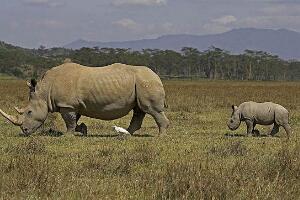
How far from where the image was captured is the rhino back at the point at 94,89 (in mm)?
15562

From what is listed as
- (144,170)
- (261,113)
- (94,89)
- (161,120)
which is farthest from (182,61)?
(144,170)

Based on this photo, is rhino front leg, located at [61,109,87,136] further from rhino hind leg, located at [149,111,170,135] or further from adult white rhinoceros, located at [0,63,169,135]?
rhino hind leg, located at [149,111,170,135]

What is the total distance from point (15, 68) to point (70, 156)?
13556 cm

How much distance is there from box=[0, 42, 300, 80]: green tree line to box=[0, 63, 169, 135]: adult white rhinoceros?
416 ft

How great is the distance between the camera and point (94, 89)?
51.5 feet

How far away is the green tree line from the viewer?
146625 millimetres

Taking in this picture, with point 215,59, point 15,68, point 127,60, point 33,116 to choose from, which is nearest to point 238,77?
point 215,59

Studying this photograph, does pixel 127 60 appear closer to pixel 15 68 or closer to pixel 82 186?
pixel 15 68

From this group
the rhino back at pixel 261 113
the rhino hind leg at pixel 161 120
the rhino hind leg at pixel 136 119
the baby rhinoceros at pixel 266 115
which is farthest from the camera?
the rhino back at pixel 261 113

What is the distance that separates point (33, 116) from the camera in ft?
51.7

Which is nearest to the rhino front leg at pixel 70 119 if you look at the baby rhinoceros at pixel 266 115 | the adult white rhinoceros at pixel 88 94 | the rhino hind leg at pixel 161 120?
the adult white rhinoceros at pixel 88 94

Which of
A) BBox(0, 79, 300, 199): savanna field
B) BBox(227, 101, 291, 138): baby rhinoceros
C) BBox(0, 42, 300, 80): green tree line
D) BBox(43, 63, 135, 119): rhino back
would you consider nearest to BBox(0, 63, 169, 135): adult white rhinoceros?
BBox(43, 63, 135, 119): rhino back

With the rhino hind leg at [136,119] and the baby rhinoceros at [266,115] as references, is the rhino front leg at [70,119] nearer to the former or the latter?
the rhino hind leg at [136,119]

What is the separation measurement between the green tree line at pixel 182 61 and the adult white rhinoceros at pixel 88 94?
12667 cm
